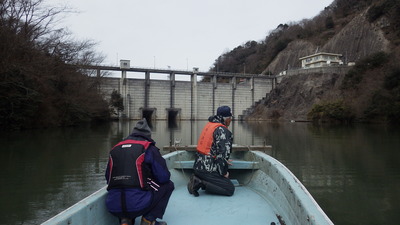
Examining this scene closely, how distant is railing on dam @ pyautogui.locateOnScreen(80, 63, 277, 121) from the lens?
147ft

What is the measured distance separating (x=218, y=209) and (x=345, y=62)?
54466 mm

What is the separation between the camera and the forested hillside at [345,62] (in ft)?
98.0

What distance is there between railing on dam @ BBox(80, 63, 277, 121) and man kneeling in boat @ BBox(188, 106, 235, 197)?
40.1 m

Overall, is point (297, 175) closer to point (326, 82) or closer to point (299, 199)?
point (299, 199)

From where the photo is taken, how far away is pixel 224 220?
3.16m

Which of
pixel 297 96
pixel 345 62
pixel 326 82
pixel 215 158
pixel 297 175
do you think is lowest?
pixel 297 175

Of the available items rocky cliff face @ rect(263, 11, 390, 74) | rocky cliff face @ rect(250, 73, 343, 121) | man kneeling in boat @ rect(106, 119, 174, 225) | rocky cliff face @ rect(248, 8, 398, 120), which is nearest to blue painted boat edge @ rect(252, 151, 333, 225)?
man kneeling in boat @ rect(106, 119, 174, 225)

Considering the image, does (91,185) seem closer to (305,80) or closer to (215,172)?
(215,172)

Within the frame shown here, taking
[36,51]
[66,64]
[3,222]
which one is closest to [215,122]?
[3,222]

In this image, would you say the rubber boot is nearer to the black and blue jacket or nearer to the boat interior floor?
the boat interior floor

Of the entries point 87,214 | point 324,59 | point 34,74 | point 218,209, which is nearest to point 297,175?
point 218,209

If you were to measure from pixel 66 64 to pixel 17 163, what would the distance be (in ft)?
56.5

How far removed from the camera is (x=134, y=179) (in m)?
2.50

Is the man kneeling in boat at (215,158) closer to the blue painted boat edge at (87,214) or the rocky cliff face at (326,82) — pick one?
the blue painted boat edge at (87,214)
